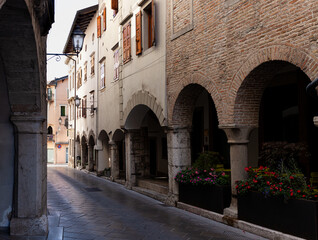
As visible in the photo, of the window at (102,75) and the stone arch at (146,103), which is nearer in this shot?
the stone arch at (146,103)

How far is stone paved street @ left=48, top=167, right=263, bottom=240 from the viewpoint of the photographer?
772cm

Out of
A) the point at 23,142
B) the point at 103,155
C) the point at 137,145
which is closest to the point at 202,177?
the point at 23,142

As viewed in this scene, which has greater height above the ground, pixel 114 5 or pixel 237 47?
pixel 114 5

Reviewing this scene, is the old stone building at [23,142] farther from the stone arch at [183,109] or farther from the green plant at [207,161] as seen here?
the stone arch at [183,109]

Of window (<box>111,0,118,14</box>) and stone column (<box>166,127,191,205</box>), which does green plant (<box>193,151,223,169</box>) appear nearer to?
stone column (<box>166,127,191,205</box>)

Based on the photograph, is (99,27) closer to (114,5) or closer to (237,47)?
(114,5)

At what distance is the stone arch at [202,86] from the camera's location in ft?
29.3

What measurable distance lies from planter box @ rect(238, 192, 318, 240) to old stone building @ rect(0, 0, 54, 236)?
158 inches

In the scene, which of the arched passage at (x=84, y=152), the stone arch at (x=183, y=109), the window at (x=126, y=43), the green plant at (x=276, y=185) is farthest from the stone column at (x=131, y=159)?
the arched passage at (x=84, y=152)

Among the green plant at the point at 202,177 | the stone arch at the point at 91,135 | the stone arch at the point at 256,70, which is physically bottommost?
the green plant at the point at 202,177

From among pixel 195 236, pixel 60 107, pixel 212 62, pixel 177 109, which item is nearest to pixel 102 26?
pixel 177 109

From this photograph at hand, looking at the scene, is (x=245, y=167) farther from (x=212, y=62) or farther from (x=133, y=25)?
(x=133, y=25)

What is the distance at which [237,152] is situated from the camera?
27.8 feet

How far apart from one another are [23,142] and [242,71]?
453 cm
